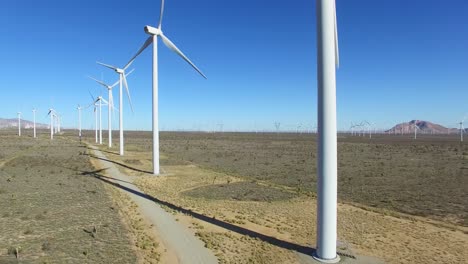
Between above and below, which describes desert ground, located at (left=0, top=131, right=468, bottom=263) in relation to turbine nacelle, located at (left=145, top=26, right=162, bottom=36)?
below

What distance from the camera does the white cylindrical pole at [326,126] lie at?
1316 centimetres

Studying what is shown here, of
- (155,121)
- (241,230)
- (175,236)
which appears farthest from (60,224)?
(155,121)

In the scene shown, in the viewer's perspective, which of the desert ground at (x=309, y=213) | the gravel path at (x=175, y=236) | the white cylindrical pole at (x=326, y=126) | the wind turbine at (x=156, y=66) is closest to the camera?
the white cylindrical pole at (x=326, y=126)

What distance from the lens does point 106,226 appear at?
58.2ft

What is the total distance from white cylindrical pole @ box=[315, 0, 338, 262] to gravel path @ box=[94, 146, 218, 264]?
373 cm

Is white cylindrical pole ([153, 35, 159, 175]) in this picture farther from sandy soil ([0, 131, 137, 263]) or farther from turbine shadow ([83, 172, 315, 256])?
turbine shadow ([83, 172, 315, 256])

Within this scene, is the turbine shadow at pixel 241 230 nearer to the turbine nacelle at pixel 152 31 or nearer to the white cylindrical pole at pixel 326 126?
the white cylindrical pole at pixel 326 126

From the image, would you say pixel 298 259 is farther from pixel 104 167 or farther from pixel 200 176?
pixel 104 167

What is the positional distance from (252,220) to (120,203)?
8.17 metres

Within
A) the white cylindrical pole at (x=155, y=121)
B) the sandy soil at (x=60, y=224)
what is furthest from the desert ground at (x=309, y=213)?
the sandy soil at (x=60, y=224)

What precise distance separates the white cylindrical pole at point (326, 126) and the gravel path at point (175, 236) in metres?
3.73

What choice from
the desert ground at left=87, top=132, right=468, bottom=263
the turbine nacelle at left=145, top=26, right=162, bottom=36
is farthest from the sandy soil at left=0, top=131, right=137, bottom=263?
the turbine nacelle at left=145, top=26, right=162, bottom=36

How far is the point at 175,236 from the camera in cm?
1619

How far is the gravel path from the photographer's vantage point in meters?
13.6
